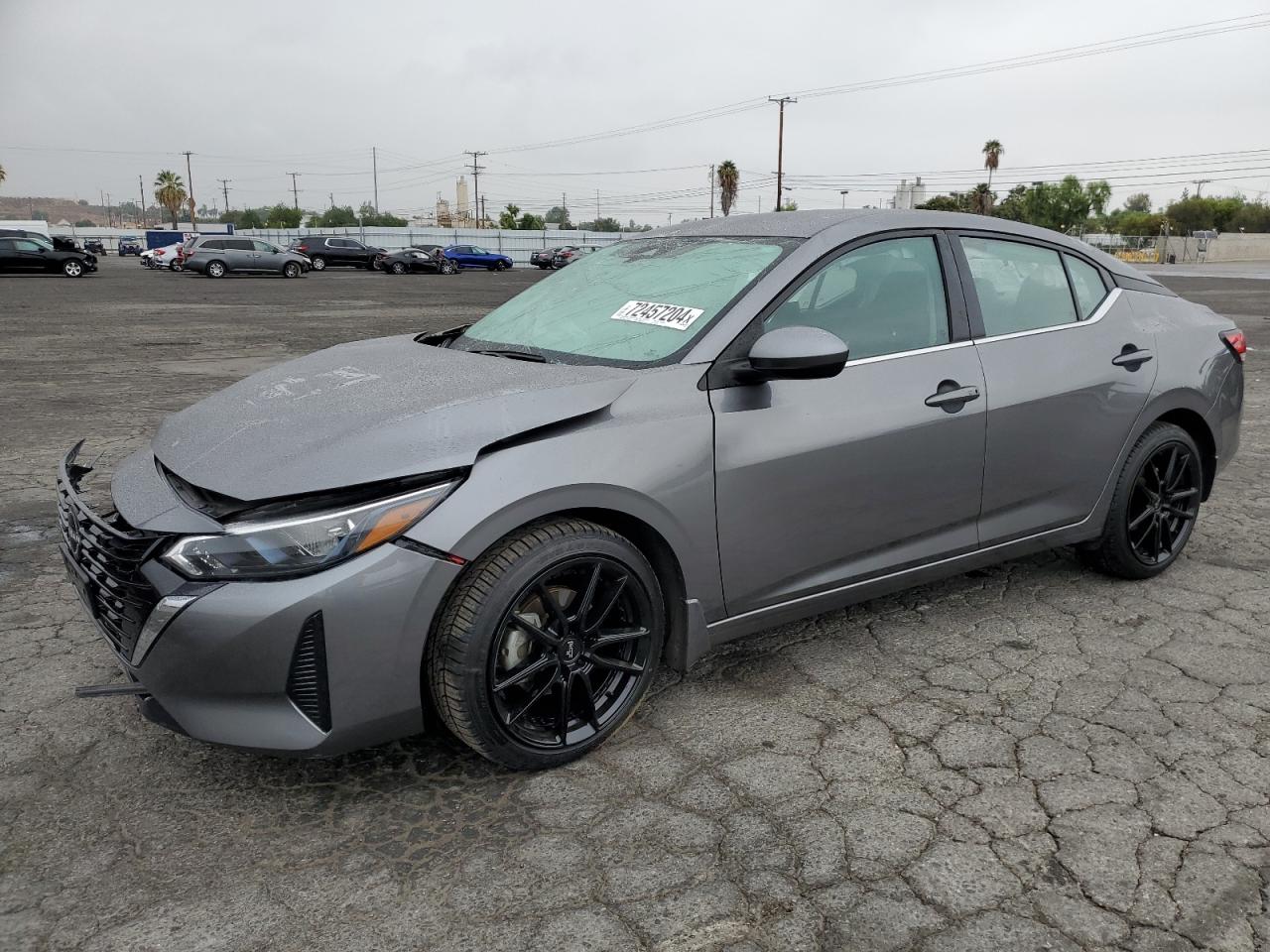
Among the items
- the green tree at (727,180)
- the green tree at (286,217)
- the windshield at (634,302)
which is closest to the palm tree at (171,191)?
the green tree at (286,217)

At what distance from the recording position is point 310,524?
7.88ft

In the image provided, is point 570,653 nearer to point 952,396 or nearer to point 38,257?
point 952,396

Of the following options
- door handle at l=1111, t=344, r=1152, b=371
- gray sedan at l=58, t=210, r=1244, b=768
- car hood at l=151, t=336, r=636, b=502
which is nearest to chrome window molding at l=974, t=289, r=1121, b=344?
gray sedan at l=58, t=210, r=1244, b=768

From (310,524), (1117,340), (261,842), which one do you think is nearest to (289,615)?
(310,524)

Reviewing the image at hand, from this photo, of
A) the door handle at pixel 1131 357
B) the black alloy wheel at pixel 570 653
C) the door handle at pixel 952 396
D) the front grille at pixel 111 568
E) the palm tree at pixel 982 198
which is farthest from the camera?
the palm tree at pixel 982 198

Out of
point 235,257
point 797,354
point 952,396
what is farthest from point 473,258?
point 797,354

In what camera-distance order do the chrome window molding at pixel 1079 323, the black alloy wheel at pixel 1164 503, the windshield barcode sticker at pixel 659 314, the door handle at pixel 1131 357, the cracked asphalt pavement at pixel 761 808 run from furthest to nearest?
the black alloy wheel at pixel 1164 503 → the door handle at pixel 1131 357 → the chrome window molding at pixel 1079 323 → the windshield barcode sticker at pixel 659 314 → the cracked asphalt pavement at pixel 761 808

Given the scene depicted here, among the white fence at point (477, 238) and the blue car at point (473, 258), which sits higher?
the white fence at point (477, 238)

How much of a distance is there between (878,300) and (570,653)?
165 centimetres

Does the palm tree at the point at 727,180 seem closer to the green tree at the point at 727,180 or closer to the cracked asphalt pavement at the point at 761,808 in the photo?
the green tree at the point at 727,180

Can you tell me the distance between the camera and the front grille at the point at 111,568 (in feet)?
8.19

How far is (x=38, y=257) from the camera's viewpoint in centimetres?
3297

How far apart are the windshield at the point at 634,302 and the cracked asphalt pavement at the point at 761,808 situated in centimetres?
118

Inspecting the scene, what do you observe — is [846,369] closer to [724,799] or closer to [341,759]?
[724,799]
